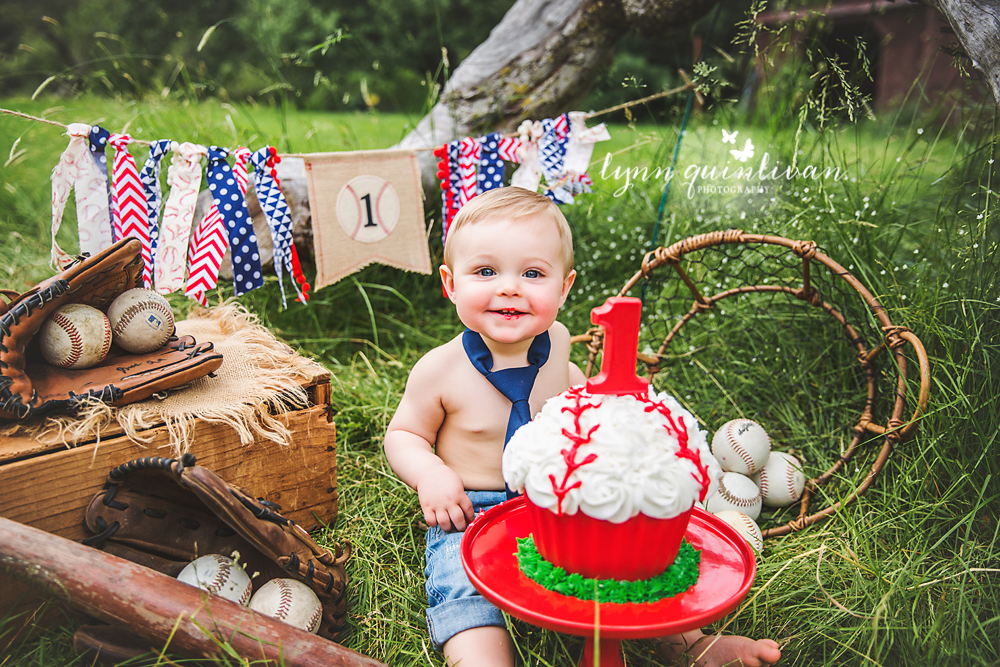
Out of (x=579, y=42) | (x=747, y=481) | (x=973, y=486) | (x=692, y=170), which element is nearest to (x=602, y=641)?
(x=747, y=481)

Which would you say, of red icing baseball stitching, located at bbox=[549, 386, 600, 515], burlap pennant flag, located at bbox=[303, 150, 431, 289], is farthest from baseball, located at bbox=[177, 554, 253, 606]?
burlap pennant flag, located at bbox=[303, 150, 431, 289]

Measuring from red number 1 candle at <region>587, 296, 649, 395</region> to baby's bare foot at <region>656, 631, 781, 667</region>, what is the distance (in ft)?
2.16

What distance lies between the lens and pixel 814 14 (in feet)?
8.24

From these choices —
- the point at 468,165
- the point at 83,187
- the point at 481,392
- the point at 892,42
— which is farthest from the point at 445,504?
the point at 892,42

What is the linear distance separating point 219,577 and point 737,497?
1505 mm

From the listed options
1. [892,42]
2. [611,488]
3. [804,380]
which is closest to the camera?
[611,488]

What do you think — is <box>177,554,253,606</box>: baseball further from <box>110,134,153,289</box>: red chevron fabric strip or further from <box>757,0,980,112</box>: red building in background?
<box>757,0,980,112</box>: red building in background

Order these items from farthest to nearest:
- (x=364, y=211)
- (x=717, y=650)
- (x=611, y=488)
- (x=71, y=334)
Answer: (x=364, y=211) < (x=71, y=334) < (x=717, y=650) < (x=611, y=488)

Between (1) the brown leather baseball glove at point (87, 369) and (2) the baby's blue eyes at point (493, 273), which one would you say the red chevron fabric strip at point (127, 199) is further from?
(2) the baby's blue eyes at point (493, 273)

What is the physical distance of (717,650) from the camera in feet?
4.87

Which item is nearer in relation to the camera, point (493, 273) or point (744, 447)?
point (493, 273)

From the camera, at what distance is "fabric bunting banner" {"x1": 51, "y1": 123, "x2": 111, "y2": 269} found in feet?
7.36

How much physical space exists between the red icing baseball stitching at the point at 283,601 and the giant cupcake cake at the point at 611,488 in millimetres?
A: 602

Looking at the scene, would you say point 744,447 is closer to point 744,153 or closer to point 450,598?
point 450,598
